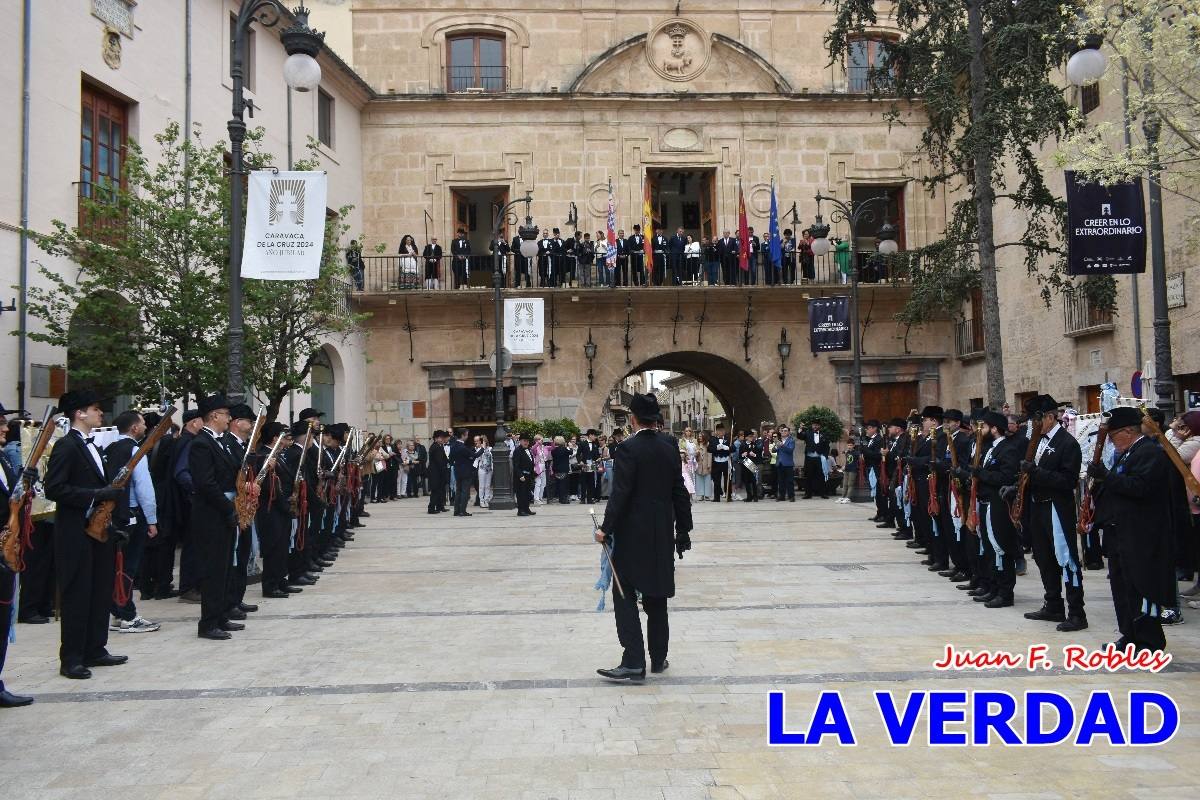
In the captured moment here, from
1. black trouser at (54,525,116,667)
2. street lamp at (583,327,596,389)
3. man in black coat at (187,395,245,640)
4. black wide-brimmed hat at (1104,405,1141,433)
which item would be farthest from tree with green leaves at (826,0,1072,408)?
black trouser at (54,525,116,667)

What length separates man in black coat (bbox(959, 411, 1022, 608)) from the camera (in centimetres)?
909

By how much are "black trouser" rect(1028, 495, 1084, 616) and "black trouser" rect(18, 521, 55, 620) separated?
8971mm

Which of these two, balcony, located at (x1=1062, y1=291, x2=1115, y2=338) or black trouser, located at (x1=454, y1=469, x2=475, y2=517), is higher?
balcony, located at (x1=1062, y1=291, x2=1115, y2=338)

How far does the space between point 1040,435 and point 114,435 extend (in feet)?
29.4

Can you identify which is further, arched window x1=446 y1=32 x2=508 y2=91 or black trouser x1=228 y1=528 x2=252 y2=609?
arched window x1=446 y1=32 x2=508 y2=91

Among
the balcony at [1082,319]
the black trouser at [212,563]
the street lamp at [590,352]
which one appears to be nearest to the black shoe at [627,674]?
the black trouser at [212,563]

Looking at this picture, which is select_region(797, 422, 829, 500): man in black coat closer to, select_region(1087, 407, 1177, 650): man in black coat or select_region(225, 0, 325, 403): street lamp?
select_region(225, 0, 325, 403): street lamp

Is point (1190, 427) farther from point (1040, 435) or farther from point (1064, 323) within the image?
point (1064, 323)

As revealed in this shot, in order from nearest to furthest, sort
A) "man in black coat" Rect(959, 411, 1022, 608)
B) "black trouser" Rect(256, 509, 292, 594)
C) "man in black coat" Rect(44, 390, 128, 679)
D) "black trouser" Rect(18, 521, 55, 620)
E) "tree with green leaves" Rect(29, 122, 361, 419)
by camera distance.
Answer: "man in black coat" Rect(44, 390, 128, 679) → "man in black coat" Rect(959, 411, 1022, 608) → "black trouser" Rect(18, 521, 55, 620) → "black trouser" Rect(256, 509, 292, 594) → "tree with green leaves" Rect(29, 122, 361, 419)

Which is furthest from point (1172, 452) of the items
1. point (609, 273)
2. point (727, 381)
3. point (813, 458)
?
point (727, 381)

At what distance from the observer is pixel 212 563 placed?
326 inches

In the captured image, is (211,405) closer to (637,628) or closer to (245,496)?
(245,496)

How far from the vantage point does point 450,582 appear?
37.0 ft

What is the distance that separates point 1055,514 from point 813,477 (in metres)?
15.7
